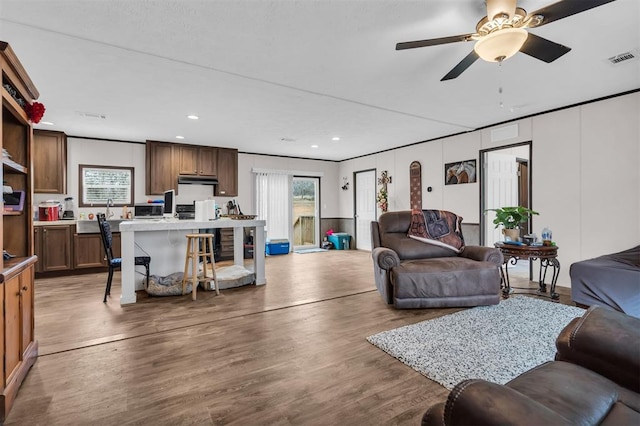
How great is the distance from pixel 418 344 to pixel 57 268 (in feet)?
18.6

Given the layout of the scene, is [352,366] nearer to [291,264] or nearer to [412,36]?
[412,36]

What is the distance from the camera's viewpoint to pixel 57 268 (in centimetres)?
495

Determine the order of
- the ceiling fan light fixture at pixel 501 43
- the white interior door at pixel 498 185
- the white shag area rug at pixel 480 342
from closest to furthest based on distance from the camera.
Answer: the ceiling fan light fixture at pixel 501 43 < the white shag area rug at pixel 480 342 < the white interior door at pixel 498 185

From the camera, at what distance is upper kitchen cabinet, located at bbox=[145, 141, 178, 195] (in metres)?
5.91

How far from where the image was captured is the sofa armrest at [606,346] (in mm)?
1110

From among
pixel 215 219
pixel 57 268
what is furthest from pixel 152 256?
pixel 57 268

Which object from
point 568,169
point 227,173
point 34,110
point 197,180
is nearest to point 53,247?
point 197,180

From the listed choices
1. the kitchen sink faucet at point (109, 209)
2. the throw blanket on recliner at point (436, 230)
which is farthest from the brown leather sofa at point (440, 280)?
the kitchen sink faucet at point (109, 209)

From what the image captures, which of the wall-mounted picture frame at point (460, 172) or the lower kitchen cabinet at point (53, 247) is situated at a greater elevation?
the wall-mounted picture frame at point (460, 172)

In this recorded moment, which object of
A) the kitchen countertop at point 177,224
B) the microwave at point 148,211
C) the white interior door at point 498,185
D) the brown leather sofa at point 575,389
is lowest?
the brown leather sofa at point 575,389

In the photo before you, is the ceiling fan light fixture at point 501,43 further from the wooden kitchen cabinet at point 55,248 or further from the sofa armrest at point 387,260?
the wooden kitchen cabinet at point 55,248

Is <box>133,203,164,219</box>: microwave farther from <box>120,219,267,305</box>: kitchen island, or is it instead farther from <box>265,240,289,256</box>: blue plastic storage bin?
<box>265,240,289,256</box>: blue plastic storage bin

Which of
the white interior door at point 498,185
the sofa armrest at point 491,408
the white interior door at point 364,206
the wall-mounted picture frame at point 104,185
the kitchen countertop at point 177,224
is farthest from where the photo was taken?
the white interior door at point 364,206

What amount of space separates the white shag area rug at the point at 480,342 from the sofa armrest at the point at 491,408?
1259 mm
